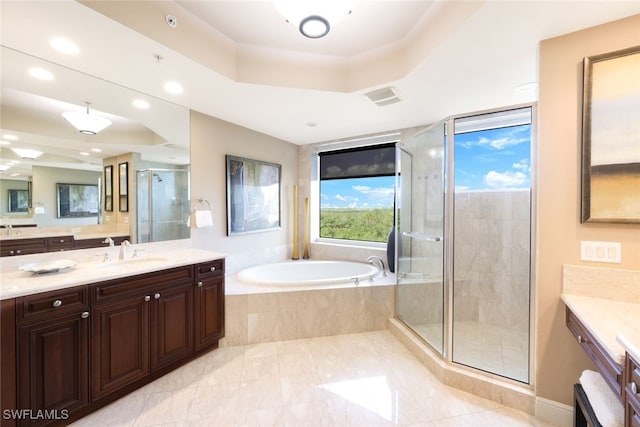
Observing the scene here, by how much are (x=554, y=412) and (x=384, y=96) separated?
257 cm

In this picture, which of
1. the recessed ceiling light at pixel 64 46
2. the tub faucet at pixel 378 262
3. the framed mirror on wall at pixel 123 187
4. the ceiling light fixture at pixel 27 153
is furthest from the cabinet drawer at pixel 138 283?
the tub faucet at pixel 378 262

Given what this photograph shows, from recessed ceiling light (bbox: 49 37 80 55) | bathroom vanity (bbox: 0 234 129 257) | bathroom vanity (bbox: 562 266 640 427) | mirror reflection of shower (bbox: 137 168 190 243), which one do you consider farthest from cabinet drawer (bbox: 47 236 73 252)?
bathroom vanity (bbox: 562 266 640 427)

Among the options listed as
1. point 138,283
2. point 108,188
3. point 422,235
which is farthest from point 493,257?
point 108,188

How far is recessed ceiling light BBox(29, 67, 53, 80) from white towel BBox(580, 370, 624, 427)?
3.65 metres

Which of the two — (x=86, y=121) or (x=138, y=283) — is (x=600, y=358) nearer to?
(x=138, y=283)

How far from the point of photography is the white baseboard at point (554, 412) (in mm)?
1539

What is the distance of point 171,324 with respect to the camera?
79.6 inches

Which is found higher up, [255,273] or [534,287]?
[534,287]

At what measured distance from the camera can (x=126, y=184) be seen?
2.25m

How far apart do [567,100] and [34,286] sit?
3172mm

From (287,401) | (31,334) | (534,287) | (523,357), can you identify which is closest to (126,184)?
(31,334)

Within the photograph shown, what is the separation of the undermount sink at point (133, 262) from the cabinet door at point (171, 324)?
0.26 metres

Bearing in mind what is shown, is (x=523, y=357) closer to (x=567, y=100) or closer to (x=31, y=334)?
(x=567, y=100)

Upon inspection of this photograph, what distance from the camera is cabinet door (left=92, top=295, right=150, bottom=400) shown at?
5.32 feet
